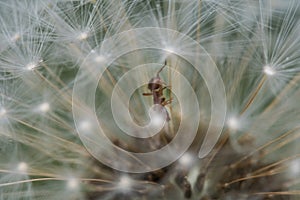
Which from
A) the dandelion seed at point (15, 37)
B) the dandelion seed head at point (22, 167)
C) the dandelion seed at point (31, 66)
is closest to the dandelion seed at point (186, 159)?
the dandelion seed head at point (22, 167)

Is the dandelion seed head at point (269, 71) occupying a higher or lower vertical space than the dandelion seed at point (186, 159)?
higher

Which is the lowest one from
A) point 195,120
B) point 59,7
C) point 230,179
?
point 230,179

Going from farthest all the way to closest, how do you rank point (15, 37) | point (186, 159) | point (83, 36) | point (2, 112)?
point (15, 37) → point (83, 36) → point (2, 112) → point (186, 159)

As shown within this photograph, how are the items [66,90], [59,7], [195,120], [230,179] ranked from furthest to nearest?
[59,7], [66,90], [195,120], [230,179]

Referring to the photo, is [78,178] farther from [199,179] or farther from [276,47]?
[276,47]

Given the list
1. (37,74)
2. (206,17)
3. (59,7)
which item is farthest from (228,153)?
(59,7)

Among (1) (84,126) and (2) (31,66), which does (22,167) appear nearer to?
(1) (84,126)

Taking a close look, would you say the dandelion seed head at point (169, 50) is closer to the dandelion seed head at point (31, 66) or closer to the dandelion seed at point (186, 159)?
the dandelion seed at point (186, 159)

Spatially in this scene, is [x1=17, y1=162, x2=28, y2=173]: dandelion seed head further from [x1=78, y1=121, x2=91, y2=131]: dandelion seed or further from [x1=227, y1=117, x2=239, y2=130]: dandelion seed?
[x1=227, y1=117, x2=239, y2=130]: dandelion seed

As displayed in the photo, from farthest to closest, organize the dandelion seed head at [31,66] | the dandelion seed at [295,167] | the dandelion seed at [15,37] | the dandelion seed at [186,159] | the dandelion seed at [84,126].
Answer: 1. the dandelion seed at [15,37]
2. the dandelion seed head at [31,66]
3. the dandelion seed at [84,126]
4. the dandelion seed at [186,159]
5. the dandelion seed at [295,167]

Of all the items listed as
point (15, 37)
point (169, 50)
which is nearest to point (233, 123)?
point (169, 50)

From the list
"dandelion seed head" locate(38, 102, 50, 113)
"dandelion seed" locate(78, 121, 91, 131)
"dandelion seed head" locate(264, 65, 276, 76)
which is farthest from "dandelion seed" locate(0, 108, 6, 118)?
"dandelion seed head" locate(264, 65, 276, 76)
